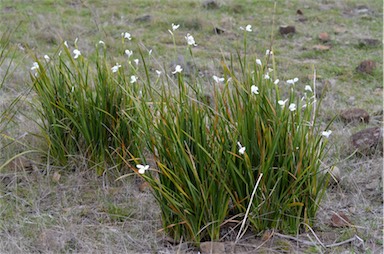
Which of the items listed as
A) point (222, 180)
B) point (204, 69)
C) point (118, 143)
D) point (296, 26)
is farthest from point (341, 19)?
point (222, 180)

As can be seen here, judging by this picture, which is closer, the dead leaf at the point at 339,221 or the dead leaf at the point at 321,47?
the dead leaf at the point at 339,221

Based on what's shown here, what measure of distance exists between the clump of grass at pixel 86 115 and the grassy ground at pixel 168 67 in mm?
114

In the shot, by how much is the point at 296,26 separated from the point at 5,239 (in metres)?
5.63

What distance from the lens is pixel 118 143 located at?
3.52 meters

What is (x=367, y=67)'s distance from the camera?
5.88 m

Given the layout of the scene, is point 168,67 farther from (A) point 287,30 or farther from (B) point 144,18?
(B) point 144,18

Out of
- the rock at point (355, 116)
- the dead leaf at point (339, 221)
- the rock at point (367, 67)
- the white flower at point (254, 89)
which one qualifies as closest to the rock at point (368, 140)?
the rock at point (355, 116)

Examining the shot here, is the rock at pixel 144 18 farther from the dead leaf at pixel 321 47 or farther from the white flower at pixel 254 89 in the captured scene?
the white flower at pixel 254 89

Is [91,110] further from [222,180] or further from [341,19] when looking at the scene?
[341,19]

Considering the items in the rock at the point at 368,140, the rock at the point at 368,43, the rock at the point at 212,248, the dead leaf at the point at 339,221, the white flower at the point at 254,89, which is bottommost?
the rock at the point at 368,43

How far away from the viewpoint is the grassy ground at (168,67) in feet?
9.60

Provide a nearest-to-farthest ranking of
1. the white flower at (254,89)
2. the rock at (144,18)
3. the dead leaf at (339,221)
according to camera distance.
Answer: the white flower at (254,89)
the dead leaf at (339,221)
the rock at (144,18)

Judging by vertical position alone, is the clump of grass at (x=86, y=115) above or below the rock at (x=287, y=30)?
above

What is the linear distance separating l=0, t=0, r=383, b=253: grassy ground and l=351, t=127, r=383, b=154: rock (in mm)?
53
